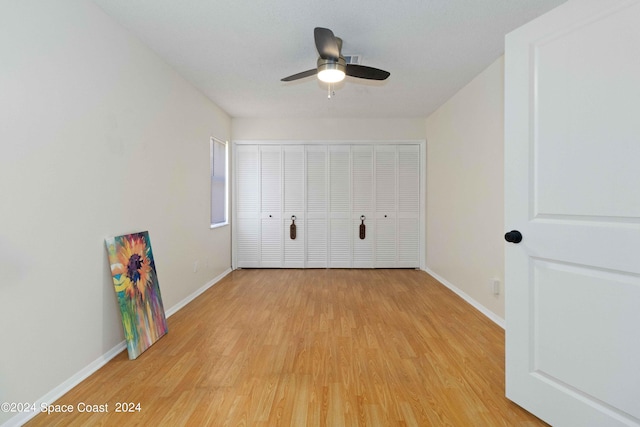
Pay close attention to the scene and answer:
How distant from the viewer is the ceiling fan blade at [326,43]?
6.72 ft

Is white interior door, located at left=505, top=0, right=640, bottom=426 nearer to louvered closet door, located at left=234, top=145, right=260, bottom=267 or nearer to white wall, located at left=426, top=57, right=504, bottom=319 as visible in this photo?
white wall, located at left=426, top=57, right=504, bottom=319

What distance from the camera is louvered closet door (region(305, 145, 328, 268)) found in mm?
5047

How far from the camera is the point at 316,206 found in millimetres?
5074

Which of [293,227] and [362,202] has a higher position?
[362,202]

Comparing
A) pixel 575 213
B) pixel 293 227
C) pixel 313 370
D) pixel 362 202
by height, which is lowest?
pixel 313 370

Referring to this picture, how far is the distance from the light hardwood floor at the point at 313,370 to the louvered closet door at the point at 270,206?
1.74 meters

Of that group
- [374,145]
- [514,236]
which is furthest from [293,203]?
[514,236]

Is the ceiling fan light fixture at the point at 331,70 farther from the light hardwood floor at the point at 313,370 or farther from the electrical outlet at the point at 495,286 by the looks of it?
the electrical outlet at the point at 495,286

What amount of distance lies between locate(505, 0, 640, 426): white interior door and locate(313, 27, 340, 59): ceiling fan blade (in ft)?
3.61

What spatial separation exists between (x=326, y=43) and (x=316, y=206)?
3.12 metres

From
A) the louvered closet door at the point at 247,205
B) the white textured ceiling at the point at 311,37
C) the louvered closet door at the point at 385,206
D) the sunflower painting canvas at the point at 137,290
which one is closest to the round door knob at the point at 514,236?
the white textured ceiling at the point at 311,37

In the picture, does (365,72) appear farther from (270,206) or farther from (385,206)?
(270,206)

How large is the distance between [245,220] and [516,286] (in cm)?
413

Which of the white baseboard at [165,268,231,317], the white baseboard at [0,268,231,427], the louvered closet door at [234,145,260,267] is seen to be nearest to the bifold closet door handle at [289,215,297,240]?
the louvered closet door at [234,145,260,267]
